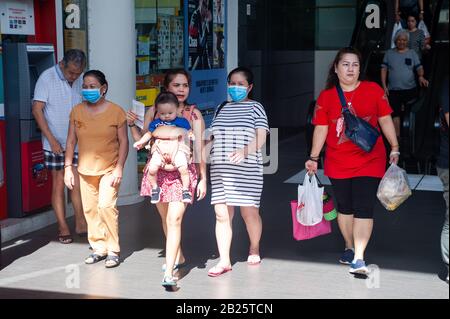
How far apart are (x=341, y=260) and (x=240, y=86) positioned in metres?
1.61

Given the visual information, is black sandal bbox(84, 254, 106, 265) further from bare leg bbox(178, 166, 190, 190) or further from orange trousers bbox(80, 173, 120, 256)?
bare leg bbox(178, 166, 190, 190)

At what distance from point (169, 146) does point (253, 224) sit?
106cm

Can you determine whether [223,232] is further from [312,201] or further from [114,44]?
[114,44]

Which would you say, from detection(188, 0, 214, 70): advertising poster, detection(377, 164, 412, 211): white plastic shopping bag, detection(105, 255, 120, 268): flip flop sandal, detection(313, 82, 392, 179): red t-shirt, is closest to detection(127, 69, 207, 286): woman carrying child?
detection(105, 255, 120, 268): flip flop sandal

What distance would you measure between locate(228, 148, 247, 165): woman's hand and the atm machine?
2322mm

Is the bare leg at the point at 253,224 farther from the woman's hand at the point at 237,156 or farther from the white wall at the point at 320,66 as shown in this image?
the white wall at the point at 320,66

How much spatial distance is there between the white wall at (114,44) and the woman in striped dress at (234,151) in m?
2.55

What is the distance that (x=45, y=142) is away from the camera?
7.31m

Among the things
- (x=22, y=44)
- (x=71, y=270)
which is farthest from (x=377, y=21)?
(x=71, y=270)

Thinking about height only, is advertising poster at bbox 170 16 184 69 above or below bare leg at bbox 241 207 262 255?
above

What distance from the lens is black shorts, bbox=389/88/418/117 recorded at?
→ 1188cm

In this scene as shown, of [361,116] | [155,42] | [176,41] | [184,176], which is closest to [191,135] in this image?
[184,176]

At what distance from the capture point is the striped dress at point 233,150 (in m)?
6.22

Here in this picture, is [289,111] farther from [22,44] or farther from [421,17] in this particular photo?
[22,44]
